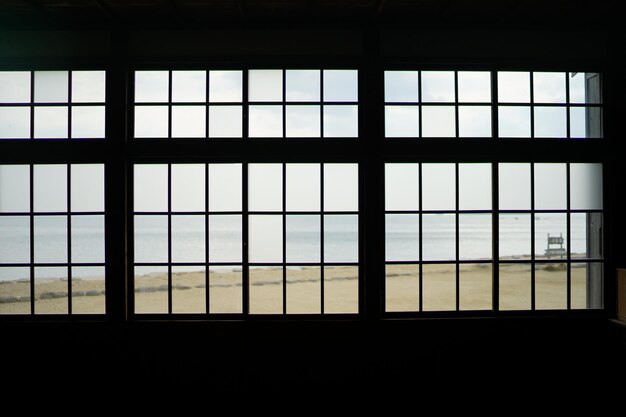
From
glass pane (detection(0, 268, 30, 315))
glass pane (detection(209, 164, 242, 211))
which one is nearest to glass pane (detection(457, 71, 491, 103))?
glass pane (detection(209, 164, 242, 211))

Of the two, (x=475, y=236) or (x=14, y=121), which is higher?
(x=14, y=121)

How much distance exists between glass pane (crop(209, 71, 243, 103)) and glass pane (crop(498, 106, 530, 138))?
2.40 meters

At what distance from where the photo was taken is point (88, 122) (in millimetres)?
4180

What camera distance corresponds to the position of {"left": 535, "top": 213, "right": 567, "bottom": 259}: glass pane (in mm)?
4250

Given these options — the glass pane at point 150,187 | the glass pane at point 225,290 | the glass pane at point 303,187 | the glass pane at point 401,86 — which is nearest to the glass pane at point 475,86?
the glass pane at point 401,86

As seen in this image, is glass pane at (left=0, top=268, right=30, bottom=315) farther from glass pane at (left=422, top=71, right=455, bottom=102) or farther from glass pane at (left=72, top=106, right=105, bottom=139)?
glass pane at (left=422, top=71, right=455, bottom=102)

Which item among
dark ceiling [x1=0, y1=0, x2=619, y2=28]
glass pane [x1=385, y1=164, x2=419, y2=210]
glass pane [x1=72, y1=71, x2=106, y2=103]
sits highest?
dark ceiling [x1=0, y1=0, x2=619, y2=28]


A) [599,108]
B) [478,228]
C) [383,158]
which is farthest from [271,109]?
[599,108]

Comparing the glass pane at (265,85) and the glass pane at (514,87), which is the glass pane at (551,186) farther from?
the glass pane at (265,85)

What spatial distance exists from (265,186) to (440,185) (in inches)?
62.9

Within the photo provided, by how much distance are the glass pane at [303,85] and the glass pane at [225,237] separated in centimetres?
122

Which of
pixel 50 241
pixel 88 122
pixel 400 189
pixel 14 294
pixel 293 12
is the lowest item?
pixel 14 294

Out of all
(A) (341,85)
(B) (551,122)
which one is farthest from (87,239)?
(B) (551,122)

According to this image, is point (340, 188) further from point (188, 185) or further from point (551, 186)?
point (551, 186)
